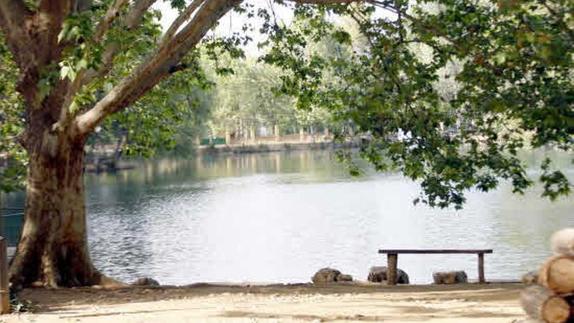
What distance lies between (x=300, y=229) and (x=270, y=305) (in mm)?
26478

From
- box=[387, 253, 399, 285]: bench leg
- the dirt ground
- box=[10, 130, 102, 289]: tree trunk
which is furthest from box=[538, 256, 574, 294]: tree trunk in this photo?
box=[387, 253, 399, 285]: bench leg

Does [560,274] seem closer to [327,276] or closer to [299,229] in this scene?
[327,276]

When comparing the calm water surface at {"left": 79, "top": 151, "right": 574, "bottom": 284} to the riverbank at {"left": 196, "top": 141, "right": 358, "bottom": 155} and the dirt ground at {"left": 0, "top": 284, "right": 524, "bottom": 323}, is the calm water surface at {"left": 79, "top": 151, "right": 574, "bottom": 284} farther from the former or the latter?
the riverbank at {"left": 196, "top": 141, "right": 358, "bottom": 155}

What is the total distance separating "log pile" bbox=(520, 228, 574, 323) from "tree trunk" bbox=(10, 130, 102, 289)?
367 inches

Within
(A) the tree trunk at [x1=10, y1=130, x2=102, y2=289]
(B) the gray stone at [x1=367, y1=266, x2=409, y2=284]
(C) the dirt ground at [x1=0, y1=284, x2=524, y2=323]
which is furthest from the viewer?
(B) the gray stone at [x1=367, y1=266, x2=409, y2=284]

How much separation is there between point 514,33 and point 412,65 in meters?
2.94

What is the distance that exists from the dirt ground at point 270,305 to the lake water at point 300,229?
1183 cm

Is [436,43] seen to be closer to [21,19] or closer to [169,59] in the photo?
[169,59]

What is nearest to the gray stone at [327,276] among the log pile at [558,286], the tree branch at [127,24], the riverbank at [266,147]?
the tree branch at [127,24]

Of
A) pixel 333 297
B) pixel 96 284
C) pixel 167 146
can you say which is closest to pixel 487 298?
pixel 333 297

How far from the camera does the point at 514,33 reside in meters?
12.9

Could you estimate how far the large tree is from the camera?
1348cm

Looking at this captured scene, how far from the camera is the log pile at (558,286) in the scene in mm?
7746

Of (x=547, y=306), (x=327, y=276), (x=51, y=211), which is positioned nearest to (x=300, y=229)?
(x=327, y=276)
